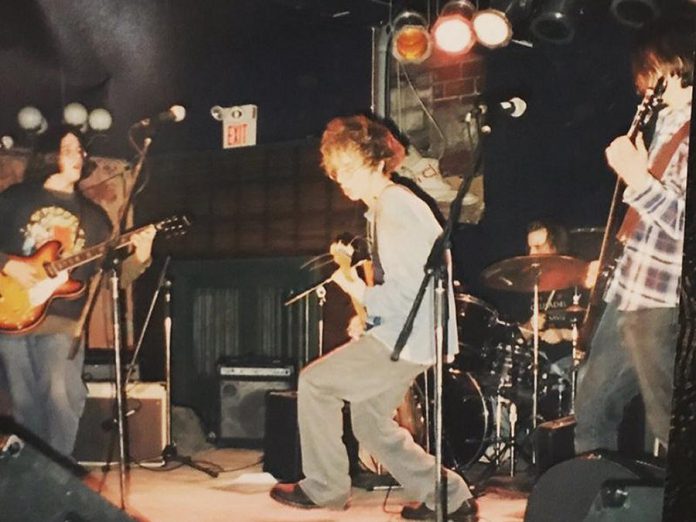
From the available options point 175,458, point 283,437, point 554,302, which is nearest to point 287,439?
point 283,437

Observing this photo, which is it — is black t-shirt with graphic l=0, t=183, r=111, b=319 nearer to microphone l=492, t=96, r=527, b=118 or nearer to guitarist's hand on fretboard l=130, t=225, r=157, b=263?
guitarist's hand on fretboard l=130, t=225, r=157, b=263

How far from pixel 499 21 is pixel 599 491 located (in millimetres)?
2288

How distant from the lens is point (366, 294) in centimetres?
290

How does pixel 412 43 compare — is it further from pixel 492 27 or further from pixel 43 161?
pixel 43 161

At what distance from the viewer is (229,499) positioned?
12.0ft

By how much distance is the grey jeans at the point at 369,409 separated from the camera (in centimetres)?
290

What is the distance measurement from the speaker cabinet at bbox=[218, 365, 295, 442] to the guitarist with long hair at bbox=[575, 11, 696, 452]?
2506 mm

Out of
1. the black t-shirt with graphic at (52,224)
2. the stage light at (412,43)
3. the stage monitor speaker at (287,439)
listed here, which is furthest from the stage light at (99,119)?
the stage monitor speaker at (287,439)

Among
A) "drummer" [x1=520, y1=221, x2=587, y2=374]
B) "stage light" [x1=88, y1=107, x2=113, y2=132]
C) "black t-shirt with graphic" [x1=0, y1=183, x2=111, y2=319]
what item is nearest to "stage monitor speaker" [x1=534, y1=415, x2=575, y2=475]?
"drummer" [x1=520, y1=221, x2=587, y2=374]

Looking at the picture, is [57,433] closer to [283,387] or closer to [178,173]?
[283,387]

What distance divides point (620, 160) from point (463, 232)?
2.55m

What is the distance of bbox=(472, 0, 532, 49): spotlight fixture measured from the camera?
11.7 feet

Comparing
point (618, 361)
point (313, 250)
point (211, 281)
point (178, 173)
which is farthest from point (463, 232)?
point (618, 361)

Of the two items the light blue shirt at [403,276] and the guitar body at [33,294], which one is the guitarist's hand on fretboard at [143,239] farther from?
the light blue shirt at [403,276]
